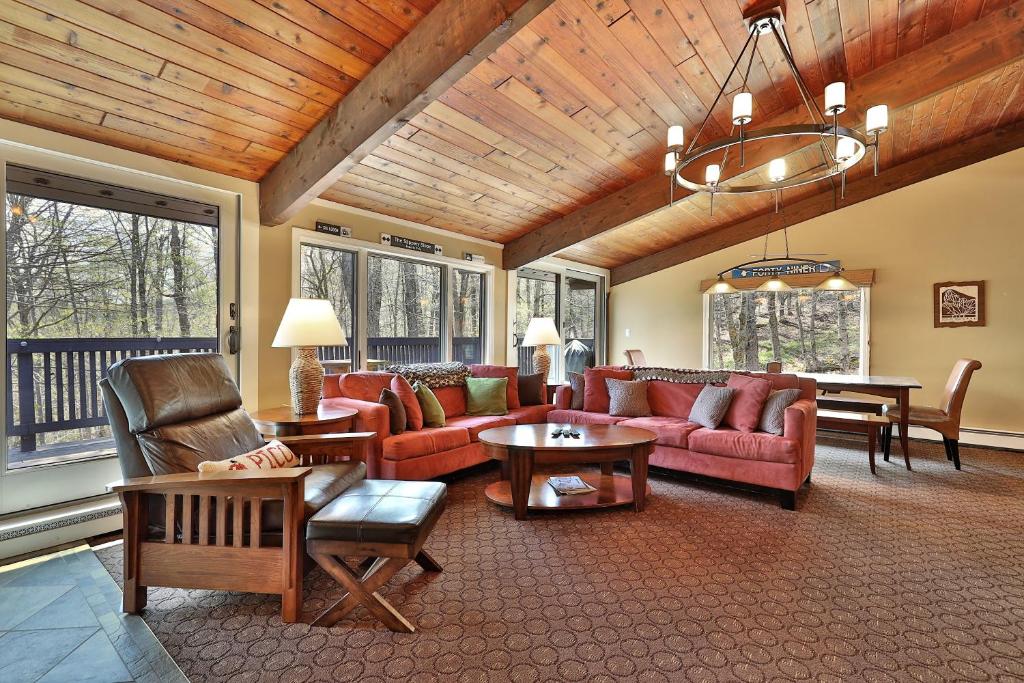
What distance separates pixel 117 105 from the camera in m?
2.71

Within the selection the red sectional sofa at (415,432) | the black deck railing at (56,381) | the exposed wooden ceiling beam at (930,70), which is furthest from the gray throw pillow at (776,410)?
the black deck railing at (56,381)

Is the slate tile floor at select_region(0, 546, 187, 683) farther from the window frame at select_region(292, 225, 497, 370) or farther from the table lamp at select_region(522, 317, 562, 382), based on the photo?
the table lamp at select_region(522, 317, 562, 382)

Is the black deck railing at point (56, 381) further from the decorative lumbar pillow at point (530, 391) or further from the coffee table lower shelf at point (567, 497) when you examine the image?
the decorative lumbar pillow at point (530, 391)

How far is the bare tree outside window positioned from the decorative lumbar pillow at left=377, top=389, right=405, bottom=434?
4.24 feet

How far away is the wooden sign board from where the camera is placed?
4750 millimetres

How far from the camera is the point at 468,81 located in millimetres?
3172

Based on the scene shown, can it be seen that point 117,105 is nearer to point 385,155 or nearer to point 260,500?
point 385,155

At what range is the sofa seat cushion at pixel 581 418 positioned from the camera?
14.4ft

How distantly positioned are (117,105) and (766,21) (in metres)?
3.69


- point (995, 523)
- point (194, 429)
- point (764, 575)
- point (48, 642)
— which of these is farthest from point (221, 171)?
point (995, 523)

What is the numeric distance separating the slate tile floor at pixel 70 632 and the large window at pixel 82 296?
76 cm

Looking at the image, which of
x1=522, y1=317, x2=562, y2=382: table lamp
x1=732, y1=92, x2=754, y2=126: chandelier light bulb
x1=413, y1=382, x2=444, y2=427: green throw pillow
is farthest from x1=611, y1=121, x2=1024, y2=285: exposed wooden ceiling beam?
x1=413, y1=382, x2=444, y2=427: green throw pillow

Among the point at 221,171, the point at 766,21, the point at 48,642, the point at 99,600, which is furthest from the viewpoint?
the point at 221,171

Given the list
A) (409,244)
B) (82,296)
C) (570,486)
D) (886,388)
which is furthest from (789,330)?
(82,296)
